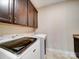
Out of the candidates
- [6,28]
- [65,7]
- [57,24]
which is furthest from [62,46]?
[6,28]

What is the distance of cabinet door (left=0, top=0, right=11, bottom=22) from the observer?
3.54ft

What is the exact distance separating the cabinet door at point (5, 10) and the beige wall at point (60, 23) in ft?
9.47

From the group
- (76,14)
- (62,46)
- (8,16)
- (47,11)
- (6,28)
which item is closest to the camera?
(8,16)

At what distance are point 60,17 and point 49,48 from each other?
5.07ft

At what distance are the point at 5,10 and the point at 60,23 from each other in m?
3.01

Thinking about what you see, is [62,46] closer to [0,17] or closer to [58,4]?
[58,4]

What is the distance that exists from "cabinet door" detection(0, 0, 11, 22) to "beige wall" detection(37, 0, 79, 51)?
2.89 meters

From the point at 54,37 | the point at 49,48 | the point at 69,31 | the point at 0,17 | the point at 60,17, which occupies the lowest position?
the point at 49,48

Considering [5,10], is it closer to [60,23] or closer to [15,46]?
[15,46]

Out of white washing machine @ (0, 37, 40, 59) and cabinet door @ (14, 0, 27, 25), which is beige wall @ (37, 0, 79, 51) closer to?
cabinet door @ (14, 0, 27, 25)

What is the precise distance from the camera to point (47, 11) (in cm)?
404

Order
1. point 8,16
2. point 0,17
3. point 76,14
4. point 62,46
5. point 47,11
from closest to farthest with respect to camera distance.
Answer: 1. point 0,17
2. point 8,16
3. point 76,14
4. point 62,46
5. point 47,11

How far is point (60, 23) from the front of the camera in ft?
12.5

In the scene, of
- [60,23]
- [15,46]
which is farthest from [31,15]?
[15,46]
